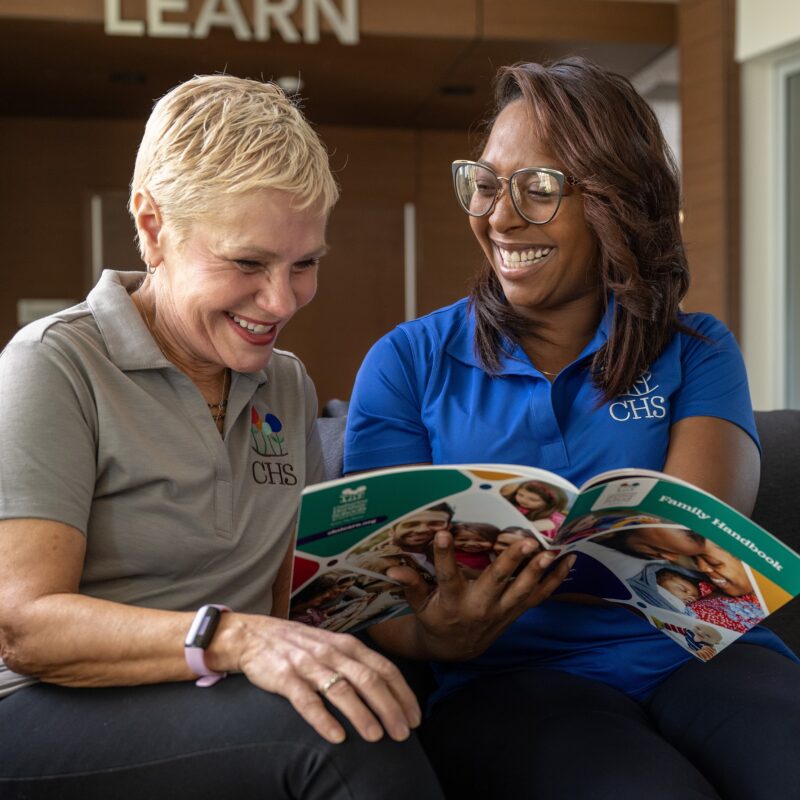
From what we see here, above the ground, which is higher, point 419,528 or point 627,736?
point 419,528

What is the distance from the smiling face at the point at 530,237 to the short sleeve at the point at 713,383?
0.21 m

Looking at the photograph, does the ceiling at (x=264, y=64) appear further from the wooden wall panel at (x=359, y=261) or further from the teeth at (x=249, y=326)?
the teeth at (x=249, y=326)

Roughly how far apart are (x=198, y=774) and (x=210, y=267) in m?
0.59

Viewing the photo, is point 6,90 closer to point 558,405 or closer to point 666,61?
point 666,61

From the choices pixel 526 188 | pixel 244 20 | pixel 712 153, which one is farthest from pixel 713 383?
pixel 244 20

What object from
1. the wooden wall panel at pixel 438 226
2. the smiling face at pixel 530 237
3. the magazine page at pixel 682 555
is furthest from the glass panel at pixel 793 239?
the magazine page at pixel 682 555

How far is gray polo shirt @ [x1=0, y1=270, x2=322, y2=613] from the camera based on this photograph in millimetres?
1148

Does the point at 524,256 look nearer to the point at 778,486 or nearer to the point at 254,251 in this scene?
the point at 254,251

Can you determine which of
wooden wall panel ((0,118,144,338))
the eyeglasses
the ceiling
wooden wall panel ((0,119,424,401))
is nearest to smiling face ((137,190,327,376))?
the eyeglasses

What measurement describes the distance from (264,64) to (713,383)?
14.1 ft

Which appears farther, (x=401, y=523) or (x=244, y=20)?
(x=244, y=20)

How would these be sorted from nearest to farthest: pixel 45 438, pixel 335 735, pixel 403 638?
1. pixel 335 735
2. pixel 45 438
3. pixel 403 638

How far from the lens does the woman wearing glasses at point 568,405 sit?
1.38 meters

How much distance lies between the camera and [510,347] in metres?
1.64
